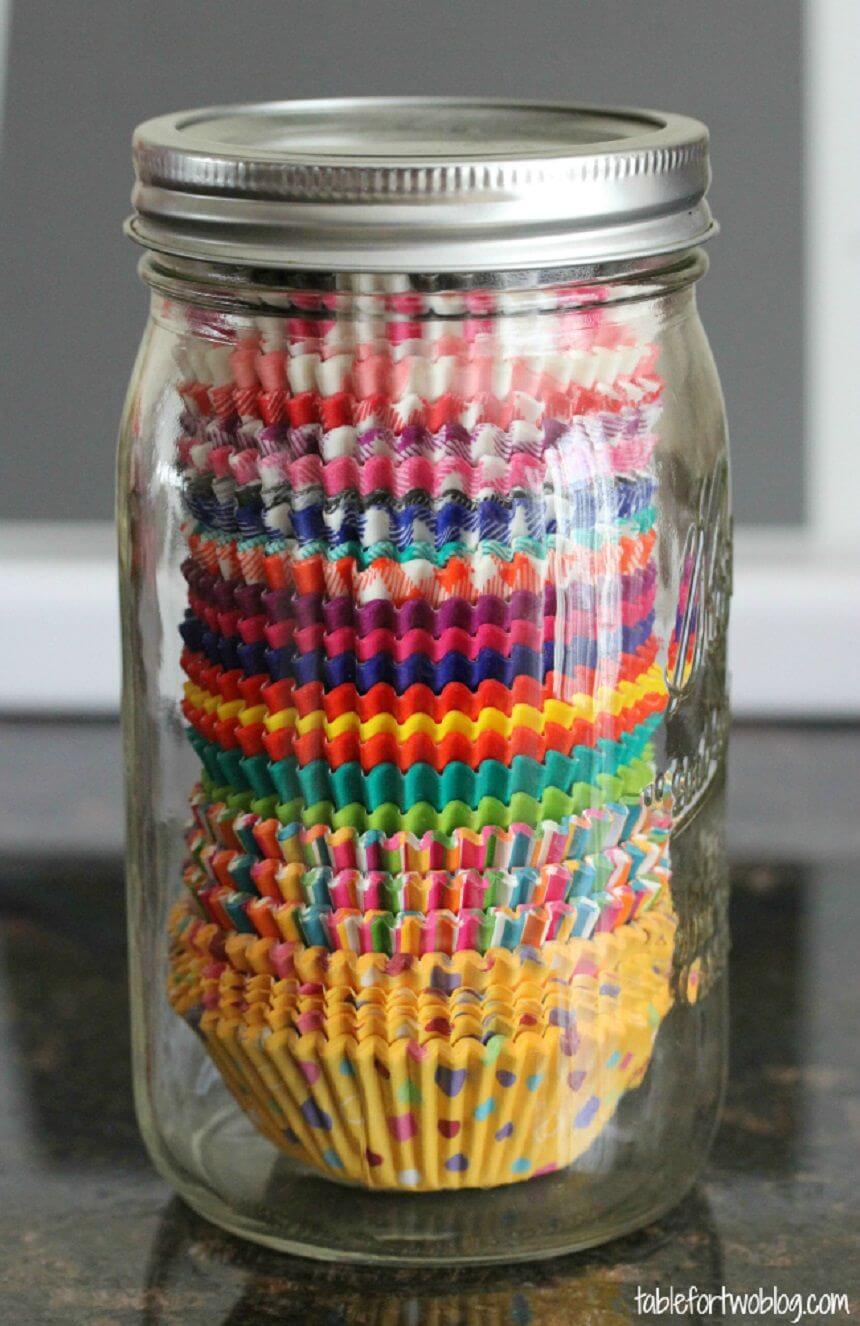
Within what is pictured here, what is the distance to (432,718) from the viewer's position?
0.48 meters

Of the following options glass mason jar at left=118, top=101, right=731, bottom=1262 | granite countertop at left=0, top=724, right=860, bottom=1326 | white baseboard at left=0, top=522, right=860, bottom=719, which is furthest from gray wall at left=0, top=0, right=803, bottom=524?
glass mason jar at left=118, top=101, right=731, bottom=1262

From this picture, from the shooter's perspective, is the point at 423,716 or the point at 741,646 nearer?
the point at 423,716

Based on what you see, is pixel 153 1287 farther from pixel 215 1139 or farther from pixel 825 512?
pixel 825 512

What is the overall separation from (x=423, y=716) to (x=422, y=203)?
13 centimetres

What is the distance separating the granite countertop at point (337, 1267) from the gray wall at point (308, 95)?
0.19 m

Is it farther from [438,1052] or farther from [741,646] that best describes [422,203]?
[741,646]

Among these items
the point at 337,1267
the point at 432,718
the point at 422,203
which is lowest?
the point at 337,1267

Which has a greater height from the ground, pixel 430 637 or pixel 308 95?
pixel 308 95

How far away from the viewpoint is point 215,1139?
0.58 meters

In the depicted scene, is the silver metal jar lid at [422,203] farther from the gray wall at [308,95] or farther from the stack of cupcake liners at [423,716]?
the gray wall at [308,95]

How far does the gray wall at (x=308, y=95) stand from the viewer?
3.14 feet

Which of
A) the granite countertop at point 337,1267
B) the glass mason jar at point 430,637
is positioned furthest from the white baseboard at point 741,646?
the glass mason jar at point 430,637

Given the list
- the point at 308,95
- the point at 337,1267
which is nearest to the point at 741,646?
the point at 308,95

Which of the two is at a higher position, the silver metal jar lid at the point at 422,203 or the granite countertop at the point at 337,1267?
the silver metal jar lid at the point at 422,203
